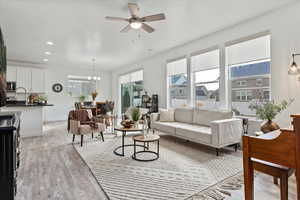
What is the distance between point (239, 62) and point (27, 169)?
472 cm

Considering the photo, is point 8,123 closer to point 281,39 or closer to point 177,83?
point 281,39

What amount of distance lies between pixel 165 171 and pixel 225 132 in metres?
1.49

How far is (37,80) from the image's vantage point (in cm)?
789

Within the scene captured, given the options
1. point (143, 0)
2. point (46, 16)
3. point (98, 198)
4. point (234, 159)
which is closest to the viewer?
point (98, 198)

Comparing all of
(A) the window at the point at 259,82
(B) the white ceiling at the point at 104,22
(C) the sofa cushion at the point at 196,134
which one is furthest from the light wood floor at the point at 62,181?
(B) the white ceiling at the point at 104,22

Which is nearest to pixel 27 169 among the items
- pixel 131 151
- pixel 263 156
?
pixel 131 151

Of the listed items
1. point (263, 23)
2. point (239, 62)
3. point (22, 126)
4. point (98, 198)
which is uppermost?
point (263, 23)

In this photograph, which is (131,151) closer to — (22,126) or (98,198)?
(98,198)

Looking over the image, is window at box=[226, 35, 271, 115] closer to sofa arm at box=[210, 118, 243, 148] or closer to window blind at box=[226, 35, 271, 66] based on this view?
window blind at box=[226, 35, 271, 66]

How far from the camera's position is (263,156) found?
149cm

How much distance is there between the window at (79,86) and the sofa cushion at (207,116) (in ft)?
23.3

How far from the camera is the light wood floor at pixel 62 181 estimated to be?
2000 millimetres

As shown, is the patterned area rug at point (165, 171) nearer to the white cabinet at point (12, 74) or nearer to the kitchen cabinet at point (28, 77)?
the kitchen cabinet at point (28, 77)

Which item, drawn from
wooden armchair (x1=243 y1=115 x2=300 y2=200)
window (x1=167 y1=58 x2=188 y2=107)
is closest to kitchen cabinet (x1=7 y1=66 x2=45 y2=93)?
window (x1=167 y1=58 x2=188 y2=107)
